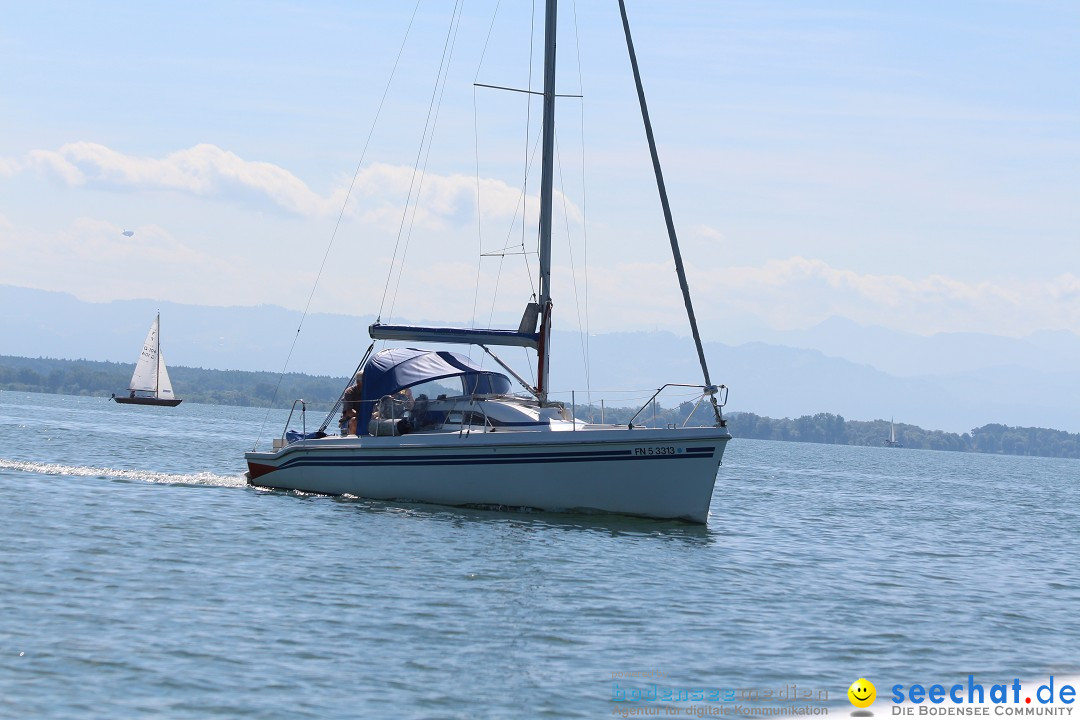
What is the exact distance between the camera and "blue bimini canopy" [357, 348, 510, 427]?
28.1m

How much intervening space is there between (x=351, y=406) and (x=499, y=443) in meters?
6.18

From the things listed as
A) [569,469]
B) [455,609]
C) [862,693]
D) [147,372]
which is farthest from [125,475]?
[147,372]

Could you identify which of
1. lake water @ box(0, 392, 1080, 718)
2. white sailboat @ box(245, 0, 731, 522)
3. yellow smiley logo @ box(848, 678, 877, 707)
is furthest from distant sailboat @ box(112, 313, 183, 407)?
yellow smiley logo @ box(848, 678, 877, 707)

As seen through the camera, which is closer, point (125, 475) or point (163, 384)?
point (125, 475)

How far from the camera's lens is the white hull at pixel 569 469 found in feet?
81.9

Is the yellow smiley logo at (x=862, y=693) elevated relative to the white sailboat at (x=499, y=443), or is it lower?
lower

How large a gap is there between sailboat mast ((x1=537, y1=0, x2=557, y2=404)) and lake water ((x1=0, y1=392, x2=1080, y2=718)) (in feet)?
15.1

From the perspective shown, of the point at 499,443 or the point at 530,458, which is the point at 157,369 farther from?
the point at 530,458

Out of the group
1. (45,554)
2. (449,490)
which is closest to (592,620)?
(45,554)

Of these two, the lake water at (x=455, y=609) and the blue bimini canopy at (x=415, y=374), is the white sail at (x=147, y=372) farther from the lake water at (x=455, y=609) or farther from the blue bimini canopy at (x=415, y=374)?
the blue bimini canopy at (x=415, y=374)

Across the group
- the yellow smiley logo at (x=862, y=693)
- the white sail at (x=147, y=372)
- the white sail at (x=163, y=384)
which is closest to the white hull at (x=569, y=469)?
the yellow smiley logo at (x=862, y=693)

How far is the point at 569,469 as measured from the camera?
25.1 meters

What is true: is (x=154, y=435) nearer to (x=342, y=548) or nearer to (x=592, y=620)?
(x=342, y=548)

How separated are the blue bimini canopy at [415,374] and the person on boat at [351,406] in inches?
35.3
